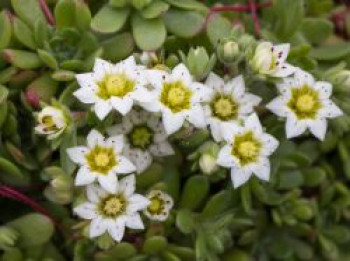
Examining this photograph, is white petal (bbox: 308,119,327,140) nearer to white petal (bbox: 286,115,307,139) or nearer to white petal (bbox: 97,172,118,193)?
white petal (bbox: 286,115,307,139)

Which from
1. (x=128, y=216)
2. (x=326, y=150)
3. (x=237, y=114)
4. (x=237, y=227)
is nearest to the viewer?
(x=128, y=216)

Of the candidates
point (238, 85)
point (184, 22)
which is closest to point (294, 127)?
point (238, 85)

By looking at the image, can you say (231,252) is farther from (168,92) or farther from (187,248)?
(168,92)

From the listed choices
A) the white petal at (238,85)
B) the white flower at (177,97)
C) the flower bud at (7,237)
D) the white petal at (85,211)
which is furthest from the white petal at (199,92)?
the flower bud at (7,237)

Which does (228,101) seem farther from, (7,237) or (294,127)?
(7,237)

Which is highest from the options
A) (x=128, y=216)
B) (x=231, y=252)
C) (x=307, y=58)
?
(x=307, y=58)

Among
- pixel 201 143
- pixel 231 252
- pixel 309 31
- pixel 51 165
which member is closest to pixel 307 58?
pixel 309 31

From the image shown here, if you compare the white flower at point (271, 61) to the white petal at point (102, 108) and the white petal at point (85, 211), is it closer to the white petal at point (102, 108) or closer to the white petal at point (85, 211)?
the white petal at point (102, 108)
